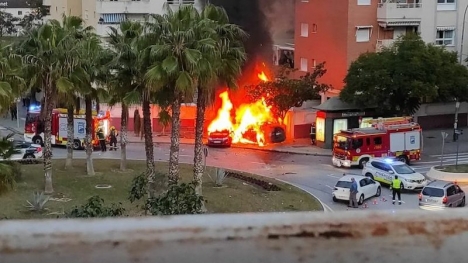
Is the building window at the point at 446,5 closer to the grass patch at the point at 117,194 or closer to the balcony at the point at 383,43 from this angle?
the balcony at the point at 383,43

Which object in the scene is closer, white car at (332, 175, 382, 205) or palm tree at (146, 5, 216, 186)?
palm tree at (146, 5, 216, 186)

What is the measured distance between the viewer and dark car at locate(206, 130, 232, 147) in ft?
114

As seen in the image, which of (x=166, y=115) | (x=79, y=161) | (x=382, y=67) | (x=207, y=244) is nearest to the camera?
(x=207, y=244)

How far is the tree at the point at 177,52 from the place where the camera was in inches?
755

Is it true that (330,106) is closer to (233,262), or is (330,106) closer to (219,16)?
(219,16)

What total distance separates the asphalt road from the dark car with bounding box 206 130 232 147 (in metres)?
0.45

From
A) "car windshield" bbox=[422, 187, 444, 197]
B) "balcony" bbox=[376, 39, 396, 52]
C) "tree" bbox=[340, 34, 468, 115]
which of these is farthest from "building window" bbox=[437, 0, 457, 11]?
"car windshield" bbox=[422, 187, 444, 197]

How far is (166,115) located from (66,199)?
12.7ft

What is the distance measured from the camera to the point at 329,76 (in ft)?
134

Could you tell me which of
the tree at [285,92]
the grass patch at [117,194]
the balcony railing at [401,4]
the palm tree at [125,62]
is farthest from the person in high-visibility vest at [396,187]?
the balcony railing at [401,4]

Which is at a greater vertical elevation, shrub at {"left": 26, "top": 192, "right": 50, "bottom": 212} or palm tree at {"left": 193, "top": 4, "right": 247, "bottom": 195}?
palm tree at {"left": 193, "top": 4, "right": 247, "bottom": 195}

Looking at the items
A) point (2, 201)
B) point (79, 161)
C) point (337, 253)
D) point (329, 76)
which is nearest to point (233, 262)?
point (337, 253)

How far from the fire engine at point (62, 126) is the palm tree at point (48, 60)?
1212 centimetres

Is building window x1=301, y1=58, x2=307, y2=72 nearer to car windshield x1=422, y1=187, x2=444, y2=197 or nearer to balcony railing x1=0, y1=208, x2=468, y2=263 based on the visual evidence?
car windshield x1=422, y1=187, x2=444, y2=197
